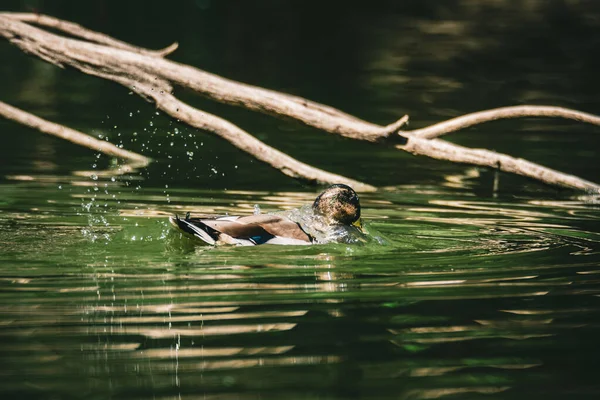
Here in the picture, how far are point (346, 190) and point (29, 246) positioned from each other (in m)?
2.23

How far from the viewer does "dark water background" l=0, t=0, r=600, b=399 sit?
5.02 meters

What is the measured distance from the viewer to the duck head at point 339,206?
855 cm

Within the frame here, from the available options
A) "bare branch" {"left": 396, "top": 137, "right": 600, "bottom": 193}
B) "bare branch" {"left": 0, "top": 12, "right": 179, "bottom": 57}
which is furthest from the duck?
"bare branch" {"left": 0, "top": 12, "right": 179, "bottom": 57}

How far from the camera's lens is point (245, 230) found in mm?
7930

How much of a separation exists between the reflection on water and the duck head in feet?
1.13

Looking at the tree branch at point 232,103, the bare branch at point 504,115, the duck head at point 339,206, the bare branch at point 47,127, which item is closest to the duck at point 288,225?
the duck head at point 339,206

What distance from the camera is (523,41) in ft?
106

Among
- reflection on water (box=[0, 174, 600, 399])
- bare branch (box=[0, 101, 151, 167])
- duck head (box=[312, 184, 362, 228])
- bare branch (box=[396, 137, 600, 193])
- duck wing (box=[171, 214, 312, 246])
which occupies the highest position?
bare branch (box=[0, 101, 151, 167])

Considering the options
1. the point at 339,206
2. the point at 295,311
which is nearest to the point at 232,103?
the point at 339,206

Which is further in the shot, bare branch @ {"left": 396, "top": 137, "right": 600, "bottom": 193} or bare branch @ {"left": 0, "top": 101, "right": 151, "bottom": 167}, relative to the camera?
bare branch @ {"left": 0, "top": 101, "right": 151, "bottom": 167}

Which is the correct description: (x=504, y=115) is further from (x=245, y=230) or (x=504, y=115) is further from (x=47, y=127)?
(x=47, y=127)

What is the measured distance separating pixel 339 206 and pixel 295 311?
2509 mm

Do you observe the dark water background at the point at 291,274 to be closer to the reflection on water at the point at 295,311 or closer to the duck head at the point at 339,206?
the reflection on water at the point at 295,311

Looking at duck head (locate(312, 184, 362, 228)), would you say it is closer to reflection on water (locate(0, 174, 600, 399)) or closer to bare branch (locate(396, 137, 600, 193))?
reflection on water (locate(0, 174, 600, 399))
